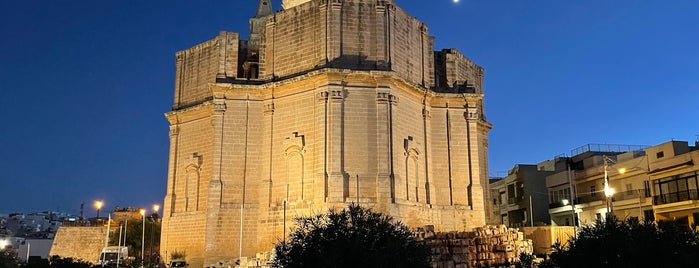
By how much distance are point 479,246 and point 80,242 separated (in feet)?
105

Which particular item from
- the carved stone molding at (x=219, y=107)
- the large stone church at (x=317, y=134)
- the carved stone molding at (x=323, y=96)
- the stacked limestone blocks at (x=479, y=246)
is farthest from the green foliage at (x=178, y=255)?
the stacked limestone blocks at (x=479, y=246)

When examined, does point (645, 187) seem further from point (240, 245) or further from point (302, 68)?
point (240, 245)

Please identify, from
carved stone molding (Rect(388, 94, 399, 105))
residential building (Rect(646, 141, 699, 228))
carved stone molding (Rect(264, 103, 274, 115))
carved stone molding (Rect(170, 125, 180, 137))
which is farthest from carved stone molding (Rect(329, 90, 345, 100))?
residential building (Rect(646, 141, 699, 228))

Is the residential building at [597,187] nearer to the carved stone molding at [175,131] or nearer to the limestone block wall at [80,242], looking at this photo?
the carved stone molding at [175,131]

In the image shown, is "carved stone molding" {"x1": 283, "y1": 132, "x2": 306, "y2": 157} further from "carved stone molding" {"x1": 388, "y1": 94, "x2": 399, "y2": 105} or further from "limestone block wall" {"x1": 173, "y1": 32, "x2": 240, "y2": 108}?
"limestone block wall" {"x1": 173, "y1": 32, "x2": 240, "y2": 108}

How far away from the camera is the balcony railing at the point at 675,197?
32.8 meters

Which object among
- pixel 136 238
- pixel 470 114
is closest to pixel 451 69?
pixel 470 114

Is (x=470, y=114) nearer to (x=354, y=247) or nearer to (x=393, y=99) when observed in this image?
(x=393, y=99)

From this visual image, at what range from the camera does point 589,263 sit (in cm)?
1383

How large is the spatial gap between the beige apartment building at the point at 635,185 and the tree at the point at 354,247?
1764 cm

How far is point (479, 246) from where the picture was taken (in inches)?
999

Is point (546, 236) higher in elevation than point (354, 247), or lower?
higher

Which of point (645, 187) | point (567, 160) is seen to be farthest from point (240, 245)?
point (567, 160)

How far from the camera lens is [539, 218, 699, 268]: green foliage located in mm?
13148
